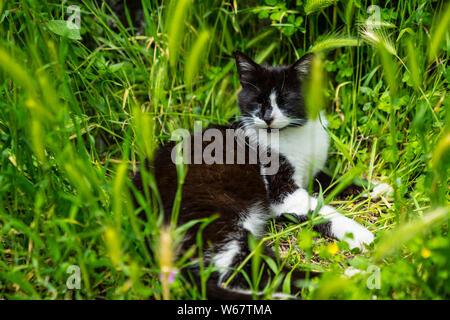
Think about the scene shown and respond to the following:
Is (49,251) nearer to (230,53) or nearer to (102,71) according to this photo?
(102,71)

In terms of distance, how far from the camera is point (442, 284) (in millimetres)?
1168

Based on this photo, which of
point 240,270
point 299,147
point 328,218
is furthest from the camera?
point 299,147

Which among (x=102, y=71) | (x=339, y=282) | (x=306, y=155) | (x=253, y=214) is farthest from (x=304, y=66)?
(x=339, y=282)

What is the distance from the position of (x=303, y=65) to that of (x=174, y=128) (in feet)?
2.93

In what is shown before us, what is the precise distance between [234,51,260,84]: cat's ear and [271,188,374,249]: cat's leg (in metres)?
0.69

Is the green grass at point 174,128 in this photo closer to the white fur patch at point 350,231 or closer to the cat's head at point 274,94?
the white fur patch at point 350,231

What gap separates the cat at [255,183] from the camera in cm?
143

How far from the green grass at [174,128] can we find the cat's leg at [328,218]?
56 mm

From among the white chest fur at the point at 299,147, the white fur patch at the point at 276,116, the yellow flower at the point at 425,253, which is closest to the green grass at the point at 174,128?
the yellow flower at the point at 425,253

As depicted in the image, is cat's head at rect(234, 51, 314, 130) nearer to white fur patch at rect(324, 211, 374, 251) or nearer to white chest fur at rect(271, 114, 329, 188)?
white chest fur at rect(271, 114, 329, 188)

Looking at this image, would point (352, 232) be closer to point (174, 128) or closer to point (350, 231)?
point (350, 231)

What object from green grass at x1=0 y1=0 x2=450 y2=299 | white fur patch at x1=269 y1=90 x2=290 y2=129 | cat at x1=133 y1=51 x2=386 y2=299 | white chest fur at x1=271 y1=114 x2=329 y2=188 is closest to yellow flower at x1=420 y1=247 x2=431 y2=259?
green grass at x1=0 y1=0 x2=450 y2=299

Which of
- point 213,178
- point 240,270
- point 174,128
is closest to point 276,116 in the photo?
point 213,178

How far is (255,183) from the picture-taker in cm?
183
